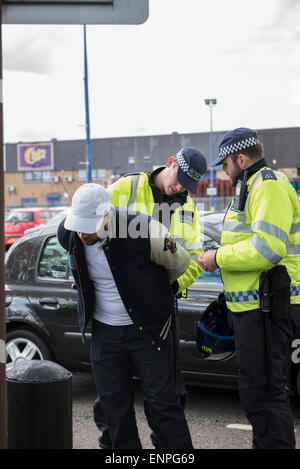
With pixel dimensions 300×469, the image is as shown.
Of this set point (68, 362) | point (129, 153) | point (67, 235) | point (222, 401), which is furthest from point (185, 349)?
point (129, 153)

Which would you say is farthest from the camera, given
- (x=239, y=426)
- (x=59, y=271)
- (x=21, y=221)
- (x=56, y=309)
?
(x=21, y=221)

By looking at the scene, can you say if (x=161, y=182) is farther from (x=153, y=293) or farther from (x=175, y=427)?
(x=175, y=427)

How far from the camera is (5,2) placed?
2.36 meters

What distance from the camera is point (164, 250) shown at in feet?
10.1

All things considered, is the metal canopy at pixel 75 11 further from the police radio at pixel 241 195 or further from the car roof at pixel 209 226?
the car roof at pixel 209 226

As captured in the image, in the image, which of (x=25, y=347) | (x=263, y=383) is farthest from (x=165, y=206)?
(x=25, y=347)

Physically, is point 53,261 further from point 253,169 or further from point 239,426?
point 253,169

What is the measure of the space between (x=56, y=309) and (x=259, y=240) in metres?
2.44

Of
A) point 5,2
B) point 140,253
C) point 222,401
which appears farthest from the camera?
point 222,401

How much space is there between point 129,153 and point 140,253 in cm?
5843

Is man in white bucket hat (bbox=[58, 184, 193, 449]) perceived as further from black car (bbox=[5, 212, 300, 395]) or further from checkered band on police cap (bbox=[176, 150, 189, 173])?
black car (bbox=[5, 212, 300, 395])

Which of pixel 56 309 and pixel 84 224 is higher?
pixel 84 224

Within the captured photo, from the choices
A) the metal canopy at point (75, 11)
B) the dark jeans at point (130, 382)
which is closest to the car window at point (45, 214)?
the dark jeans at point (130, 382)

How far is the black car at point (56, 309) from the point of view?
4.59 meters
